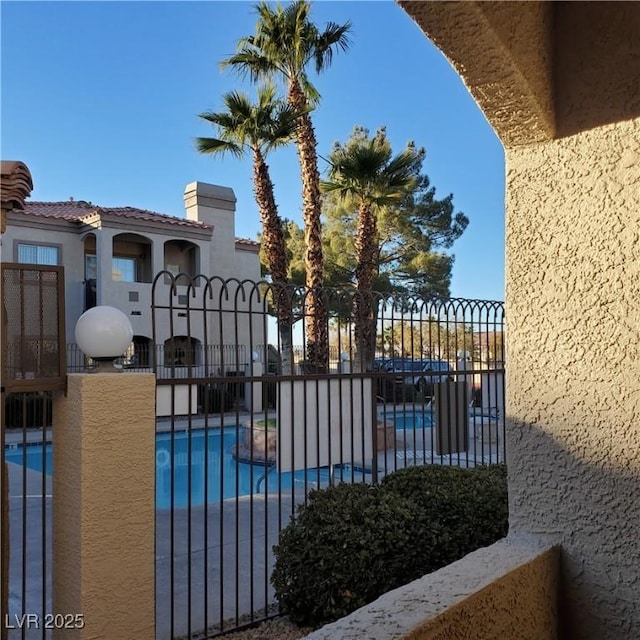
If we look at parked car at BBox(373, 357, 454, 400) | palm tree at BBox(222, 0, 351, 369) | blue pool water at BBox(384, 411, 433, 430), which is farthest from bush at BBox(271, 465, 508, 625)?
palm tree at BBox(222, 0, 351, 369)

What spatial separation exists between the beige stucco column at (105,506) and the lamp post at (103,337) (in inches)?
6.7

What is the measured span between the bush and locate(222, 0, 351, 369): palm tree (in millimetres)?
9785

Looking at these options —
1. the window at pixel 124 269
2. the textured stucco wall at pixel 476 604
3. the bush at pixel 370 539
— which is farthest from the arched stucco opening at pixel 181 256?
the textured stucco wall at pixel 476 604

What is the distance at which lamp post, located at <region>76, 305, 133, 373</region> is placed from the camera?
10.7ft

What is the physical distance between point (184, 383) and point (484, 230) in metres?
24.0

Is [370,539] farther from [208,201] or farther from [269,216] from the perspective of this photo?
[208,201]

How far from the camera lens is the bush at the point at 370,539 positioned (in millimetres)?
3633

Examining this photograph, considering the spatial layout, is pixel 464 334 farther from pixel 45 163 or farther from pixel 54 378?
pixel 45 163

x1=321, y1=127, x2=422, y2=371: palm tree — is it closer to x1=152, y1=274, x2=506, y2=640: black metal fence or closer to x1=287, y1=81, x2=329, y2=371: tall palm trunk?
x1=287, y1=81, x2=329, y2=371: tall palm trunk

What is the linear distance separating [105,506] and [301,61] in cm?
1330

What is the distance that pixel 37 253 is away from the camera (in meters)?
18.4

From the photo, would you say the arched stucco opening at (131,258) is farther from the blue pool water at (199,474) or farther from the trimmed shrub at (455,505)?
the trimmed shrub at (455,505)

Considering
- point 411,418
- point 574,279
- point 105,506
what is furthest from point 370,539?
point 411,418

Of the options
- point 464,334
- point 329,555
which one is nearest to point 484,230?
point 464,334
